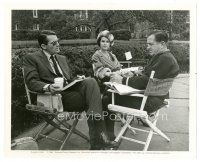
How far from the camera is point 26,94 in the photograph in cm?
253

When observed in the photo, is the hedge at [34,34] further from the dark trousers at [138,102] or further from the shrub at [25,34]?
the dark trousers at [138,102]

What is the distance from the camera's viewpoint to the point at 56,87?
219 cm

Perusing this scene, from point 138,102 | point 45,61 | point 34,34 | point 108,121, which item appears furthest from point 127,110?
point 34,34

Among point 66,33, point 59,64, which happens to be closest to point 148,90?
point 59,64

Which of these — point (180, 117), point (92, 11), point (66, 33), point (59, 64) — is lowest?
point (180, 117)

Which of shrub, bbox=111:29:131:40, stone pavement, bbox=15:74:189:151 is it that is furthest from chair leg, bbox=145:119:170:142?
shrub, bbox=111:29:131:40

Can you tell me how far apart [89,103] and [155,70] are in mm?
563

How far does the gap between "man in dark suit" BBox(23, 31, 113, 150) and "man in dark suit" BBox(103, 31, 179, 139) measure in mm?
230

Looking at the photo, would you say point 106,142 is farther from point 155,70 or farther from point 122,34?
point 122,34

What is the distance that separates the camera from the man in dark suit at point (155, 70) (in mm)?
2234

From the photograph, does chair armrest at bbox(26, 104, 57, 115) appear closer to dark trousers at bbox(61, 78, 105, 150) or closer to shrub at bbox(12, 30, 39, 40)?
dark trousers at bbox(61, 78, 105, 150)

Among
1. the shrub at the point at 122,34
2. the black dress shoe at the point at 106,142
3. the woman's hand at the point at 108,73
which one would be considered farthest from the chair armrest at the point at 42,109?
the shrub at the point at 122,34
